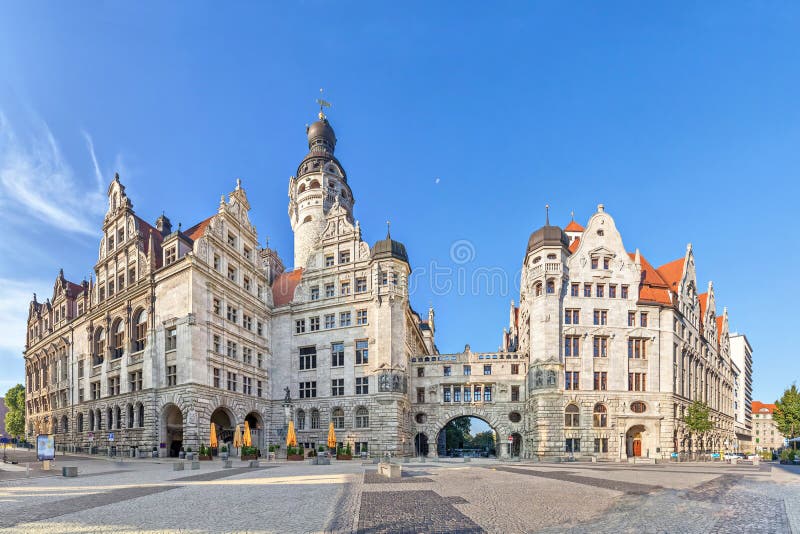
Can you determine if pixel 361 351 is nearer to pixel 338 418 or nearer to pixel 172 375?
pixel 338 418

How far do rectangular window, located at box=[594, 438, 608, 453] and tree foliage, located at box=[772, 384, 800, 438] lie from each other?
106 ft

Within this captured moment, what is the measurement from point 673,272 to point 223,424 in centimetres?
5815

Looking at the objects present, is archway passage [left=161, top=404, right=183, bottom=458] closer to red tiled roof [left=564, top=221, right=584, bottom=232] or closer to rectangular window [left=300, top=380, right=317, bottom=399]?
rectangular window [left=300, top=380, right=317, bottom=399]

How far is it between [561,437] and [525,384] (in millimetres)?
6907

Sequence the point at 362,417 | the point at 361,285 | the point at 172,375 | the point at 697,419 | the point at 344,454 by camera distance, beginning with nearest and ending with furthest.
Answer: the point at 344,454, the point at 172,375, the point at 362,417, the point at 697,419, the point at 361,285

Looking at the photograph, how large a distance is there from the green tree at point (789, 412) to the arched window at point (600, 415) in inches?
1255

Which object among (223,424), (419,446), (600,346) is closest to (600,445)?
(600,346)

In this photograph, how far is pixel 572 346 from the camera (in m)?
54.9

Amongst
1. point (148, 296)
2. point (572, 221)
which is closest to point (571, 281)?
point (572, 221)

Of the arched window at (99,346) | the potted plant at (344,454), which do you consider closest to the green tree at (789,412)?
the potted plant at (344,454)

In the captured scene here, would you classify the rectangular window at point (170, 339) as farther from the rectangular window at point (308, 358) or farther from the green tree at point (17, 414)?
the green tree at point (17, 414)

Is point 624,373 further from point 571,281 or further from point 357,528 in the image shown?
point 357,528

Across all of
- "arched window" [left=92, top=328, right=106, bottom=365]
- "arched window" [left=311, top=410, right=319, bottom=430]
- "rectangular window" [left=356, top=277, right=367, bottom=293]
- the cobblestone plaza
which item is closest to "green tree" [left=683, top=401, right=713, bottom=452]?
the cobblestone plaza

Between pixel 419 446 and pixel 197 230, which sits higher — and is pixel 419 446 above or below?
below
